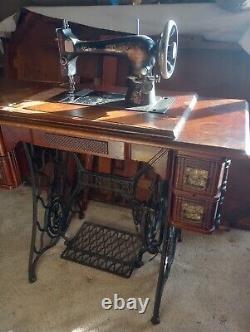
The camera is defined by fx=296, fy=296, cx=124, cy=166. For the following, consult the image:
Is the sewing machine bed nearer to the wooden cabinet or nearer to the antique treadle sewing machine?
the antique treadle sewing machine

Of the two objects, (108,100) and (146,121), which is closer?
(146,121)

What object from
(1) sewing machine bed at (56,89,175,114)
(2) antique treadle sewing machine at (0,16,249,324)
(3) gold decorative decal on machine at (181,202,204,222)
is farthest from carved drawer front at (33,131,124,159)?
(3) gold decorative decal on machine at (181,202,204,222)

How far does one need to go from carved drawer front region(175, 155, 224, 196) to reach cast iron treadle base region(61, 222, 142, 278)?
73 centimetres

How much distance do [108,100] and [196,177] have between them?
1.59ft

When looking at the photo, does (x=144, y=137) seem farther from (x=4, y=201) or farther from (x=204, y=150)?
(x=4, y=201)

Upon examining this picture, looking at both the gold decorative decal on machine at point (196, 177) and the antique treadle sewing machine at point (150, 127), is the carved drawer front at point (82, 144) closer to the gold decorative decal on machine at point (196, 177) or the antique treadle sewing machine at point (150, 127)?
the antique treadle sewing machine at point (150, 127)

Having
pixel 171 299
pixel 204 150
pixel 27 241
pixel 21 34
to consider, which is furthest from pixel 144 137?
pixel 21 34

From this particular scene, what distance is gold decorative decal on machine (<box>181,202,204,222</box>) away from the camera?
1.01 metres

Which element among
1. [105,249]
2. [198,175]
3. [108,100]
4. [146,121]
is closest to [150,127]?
[146,121]

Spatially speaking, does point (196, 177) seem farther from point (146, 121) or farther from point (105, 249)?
point (105, 249)

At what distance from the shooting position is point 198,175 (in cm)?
96

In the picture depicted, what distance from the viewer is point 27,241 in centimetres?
174

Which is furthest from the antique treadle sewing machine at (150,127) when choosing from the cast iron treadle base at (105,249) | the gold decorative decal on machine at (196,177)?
the cast iron treadle base at (105,249)

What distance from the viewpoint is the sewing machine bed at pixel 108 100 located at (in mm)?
1098
